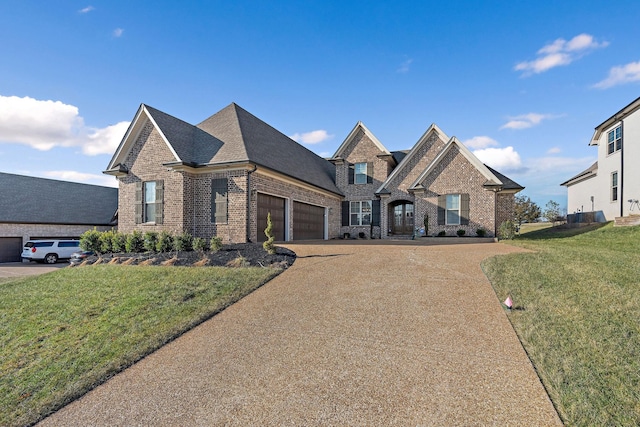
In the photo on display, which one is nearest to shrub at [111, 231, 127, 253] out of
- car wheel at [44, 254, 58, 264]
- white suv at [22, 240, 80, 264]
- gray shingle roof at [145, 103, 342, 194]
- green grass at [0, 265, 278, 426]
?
green grass at [0, 265, 278, 426]

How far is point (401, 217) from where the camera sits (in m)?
21.3

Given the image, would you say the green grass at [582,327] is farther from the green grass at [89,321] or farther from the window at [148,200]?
the window at [148,200]

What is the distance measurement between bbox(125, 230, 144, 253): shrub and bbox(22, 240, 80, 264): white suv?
10.7 metres

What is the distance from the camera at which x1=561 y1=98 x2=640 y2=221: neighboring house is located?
1564cm

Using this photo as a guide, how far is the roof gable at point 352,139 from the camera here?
71.9 ft

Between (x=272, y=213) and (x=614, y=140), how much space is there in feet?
60.9

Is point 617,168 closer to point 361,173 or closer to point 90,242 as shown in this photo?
point 361,173

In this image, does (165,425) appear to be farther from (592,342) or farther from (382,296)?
(592,342)

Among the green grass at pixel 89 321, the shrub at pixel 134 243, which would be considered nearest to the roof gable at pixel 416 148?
the green grass at pixel 89 321

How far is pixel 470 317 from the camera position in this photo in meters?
5.45

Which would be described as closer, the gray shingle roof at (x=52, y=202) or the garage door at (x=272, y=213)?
the garage door at (x=272, y=213)

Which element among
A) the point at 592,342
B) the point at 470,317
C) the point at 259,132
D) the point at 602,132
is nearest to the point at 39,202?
the point at 259,132

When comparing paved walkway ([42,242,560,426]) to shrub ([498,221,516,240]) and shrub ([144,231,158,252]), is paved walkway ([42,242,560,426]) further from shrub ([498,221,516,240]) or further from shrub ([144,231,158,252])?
shrub ([498,221,516,240])

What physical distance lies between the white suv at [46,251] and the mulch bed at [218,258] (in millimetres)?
10864
